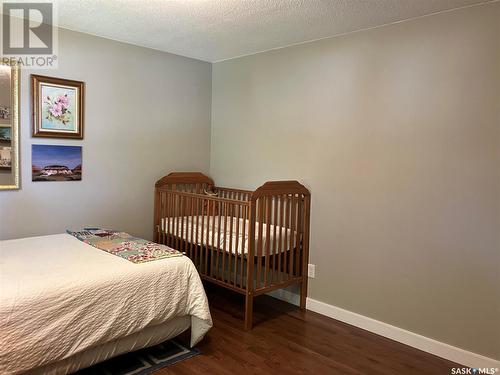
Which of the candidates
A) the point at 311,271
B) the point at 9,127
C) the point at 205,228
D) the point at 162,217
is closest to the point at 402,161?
the point at 311,271

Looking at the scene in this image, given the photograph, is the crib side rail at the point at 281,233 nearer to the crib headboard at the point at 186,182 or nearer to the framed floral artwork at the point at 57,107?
the crib headboard at the point at 186,182

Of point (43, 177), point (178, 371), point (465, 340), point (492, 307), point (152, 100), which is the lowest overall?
point (178, 371)

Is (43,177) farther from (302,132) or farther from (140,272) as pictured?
(302,132)

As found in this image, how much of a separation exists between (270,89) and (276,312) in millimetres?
1995

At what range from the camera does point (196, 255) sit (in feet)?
11.7

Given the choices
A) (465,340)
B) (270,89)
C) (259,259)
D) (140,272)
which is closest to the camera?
(140,272)

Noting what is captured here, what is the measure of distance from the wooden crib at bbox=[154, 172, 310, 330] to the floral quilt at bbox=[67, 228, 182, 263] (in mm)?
550

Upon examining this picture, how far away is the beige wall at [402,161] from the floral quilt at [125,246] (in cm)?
137

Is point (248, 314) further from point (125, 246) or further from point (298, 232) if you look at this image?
point (125, 246)

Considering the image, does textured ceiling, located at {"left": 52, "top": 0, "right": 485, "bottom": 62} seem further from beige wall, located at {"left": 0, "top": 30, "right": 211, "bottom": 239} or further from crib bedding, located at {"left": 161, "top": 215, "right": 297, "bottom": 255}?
crib bedding, located at {"left": 161, "top": 215, "right": 297, "bottom": 255}

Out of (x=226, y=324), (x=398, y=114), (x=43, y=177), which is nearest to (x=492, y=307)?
(x=398, y=114)

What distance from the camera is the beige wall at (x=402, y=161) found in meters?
2.54

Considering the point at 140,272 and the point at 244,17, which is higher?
the point at 244,17
